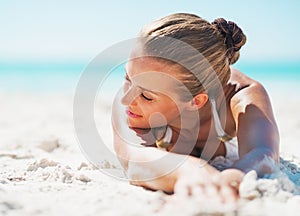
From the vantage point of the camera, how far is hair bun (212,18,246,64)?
209 centimetres

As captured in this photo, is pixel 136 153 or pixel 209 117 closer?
pixel 136 153

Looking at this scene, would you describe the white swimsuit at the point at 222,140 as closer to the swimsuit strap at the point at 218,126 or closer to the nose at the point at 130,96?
the swimsuit strap at the point at 218,126

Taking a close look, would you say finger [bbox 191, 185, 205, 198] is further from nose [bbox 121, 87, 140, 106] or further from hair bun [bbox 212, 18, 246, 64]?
hair bun [bbox 212, 18, 246, 64]

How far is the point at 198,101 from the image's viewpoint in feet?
7.04

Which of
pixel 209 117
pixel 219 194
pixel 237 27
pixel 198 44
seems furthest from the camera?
pixel 209 117

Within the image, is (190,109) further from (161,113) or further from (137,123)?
Answer: (137,123)

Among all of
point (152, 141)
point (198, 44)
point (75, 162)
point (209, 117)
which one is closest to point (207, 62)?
point (198, 44)

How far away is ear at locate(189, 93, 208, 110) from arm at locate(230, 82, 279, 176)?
0.64 ft

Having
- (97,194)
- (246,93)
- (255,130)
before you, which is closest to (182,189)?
(97,194)

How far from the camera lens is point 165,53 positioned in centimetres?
196

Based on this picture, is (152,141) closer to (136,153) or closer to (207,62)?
(136,153)

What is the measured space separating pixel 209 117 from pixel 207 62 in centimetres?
39

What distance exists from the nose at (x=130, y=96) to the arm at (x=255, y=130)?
0.55 metres

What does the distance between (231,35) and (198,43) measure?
0.24 meters
